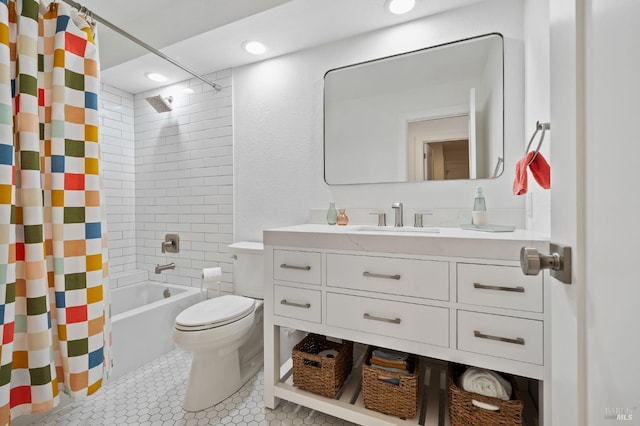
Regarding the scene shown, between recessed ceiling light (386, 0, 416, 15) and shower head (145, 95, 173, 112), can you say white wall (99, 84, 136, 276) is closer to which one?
shower head (145, 95, 173, 112)

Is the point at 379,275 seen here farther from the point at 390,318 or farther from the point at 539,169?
the point at 539,169

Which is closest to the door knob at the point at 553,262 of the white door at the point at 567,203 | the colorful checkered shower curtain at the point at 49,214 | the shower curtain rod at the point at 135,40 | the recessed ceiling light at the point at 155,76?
the white door at the point at 567,203

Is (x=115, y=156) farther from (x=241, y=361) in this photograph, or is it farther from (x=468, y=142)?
(x=468, y=142)

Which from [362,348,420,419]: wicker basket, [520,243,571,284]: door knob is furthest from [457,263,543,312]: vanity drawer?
[520,243,571,284]: door knob

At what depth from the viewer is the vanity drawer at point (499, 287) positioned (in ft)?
3.35

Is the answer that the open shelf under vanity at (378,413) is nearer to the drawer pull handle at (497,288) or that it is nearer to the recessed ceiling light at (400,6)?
the drawer pull handle at (497,288)

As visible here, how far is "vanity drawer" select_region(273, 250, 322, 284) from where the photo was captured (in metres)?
1.39

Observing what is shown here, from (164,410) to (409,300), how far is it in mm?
1450

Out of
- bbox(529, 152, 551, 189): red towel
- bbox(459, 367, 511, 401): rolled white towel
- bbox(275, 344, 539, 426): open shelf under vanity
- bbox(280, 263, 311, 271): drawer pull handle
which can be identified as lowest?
bbox(275, 344, 539, 426): open shelf under vanity

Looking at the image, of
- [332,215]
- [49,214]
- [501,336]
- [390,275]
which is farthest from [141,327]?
[501,336]

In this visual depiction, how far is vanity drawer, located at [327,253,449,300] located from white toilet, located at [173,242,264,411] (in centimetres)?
67

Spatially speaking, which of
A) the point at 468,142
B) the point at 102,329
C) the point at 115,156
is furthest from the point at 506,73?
the point at 115,156

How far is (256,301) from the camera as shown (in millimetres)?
1989

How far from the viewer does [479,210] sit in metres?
1.48
